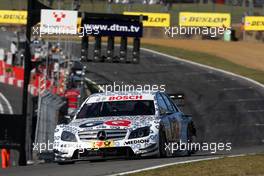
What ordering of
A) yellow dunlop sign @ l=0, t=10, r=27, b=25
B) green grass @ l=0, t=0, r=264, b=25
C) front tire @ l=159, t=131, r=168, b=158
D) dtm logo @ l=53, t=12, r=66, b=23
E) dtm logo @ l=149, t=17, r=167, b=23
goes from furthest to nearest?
dtm logo @ l=149, t=17, r=167, b=23 < green grass @ l=0, t=0, r=264, b=25 < yellow dunlop sign @ l=0, t=10, r=27, b=25 < dtm logo @ l=53, t=12, r=66, b=23 < front tire @ l=159, t=131, r=168, b=158

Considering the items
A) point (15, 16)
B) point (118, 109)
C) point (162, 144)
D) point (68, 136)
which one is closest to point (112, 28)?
point (15, 16)

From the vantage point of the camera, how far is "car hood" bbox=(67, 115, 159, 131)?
13.2 m

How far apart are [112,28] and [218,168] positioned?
2244cm

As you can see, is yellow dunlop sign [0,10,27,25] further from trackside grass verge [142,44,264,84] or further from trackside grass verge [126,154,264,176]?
trackside grass verge [126,154,264,176]

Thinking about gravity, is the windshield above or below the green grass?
below

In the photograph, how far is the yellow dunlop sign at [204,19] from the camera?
5194 centimetres

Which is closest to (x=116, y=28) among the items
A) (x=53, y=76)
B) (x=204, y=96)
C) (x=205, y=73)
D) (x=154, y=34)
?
(x=53, y=76)

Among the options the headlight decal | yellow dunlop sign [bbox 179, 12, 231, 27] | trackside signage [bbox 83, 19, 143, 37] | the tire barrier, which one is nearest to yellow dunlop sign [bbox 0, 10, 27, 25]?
yellow dunlop sign [bbox 179, 12, 231, 27]

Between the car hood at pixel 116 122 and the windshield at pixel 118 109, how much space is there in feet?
1.33

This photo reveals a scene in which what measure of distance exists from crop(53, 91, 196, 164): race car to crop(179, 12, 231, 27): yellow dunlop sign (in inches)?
1483

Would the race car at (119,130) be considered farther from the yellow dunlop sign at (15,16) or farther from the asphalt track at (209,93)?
the yellow dunlop sign at (15,16)

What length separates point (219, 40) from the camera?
5450 centimetres

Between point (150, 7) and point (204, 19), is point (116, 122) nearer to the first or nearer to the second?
point (204, 19)

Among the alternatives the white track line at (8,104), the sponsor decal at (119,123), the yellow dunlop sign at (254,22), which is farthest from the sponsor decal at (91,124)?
the yellow dunlop sign at (254,22)
